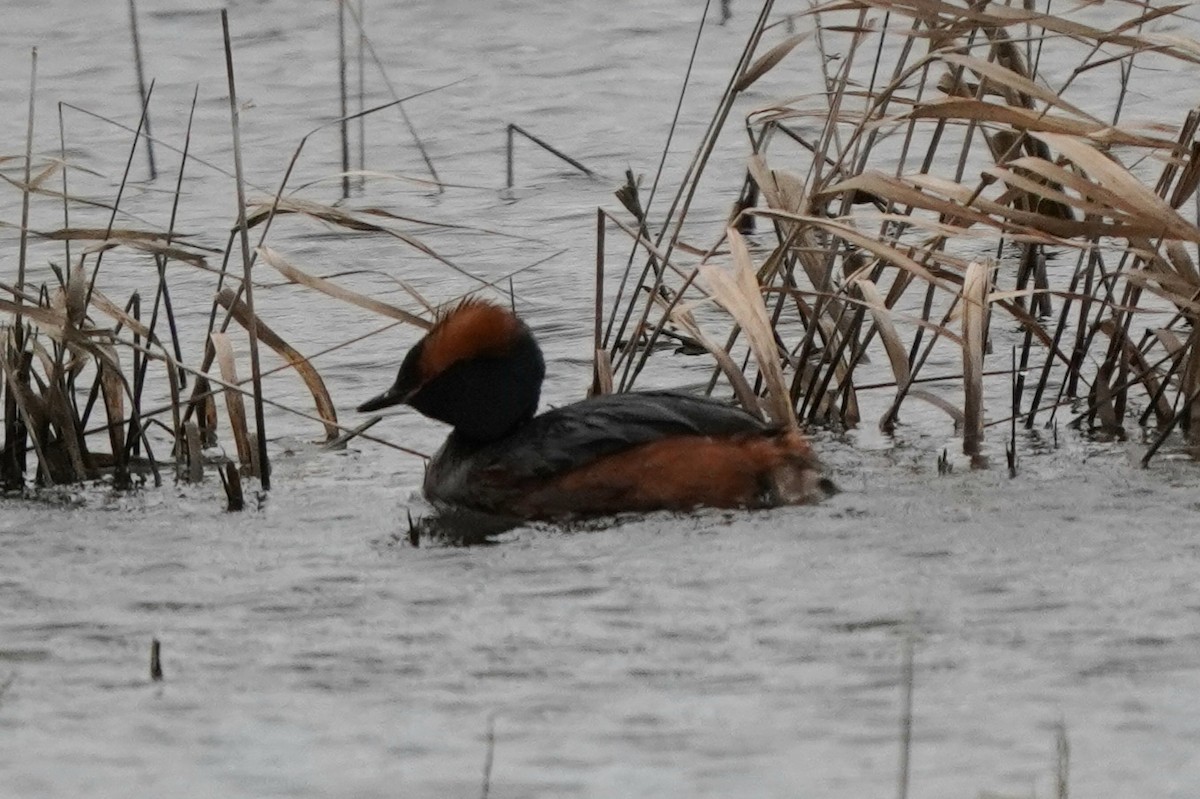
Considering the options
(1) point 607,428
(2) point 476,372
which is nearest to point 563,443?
(1) point 607,428

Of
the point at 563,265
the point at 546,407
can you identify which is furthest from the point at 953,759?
the point at 563,265

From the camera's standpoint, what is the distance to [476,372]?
244 inches

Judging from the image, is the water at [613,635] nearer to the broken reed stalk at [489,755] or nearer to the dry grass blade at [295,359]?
the broken reed stalk at [489,755]

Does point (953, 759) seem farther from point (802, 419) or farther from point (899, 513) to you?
point (802, 419)

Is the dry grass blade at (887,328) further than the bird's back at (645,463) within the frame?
Yes

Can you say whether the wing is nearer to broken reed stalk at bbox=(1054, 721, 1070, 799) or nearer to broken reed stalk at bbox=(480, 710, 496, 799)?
broken reed stalk at bbox=(480, 710, 496, 799)

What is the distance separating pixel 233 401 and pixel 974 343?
2.04m

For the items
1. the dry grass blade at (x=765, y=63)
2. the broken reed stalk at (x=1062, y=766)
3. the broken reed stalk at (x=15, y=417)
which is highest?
the dry grass blade at (x=765, y=63)

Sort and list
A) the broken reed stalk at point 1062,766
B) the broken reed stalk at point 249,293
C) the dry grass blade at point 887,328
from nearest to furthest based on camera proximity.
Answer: the broken reed stalk at point 1062,766 < the broken reed stalk at point 249,293 < the dry grass blade at point 887,328

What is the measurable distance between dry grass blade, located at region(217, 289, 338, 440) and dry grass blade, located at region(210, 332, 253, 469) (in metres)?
0.09

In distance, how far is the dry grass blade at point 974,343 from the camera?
19.7 feet

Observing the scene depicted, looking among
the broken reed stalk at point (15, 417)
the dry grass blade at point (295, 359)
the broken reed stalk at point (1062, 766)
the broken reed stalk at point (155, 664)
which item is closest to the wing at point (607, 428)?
the dry grass blade at point (295, 359)

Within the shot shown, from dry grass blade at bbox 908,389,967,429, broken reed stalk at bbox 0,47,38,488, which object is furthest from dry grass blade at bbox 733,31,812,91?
broken reed stalk at bbox 0,47,38,488

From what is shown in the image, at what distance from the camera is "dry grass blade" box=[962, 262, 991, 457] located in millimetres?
6000
